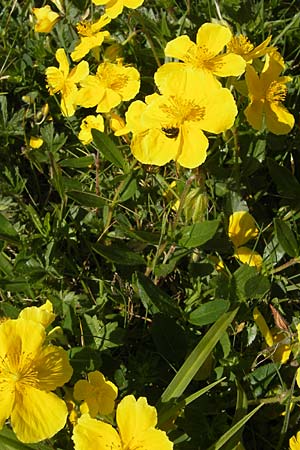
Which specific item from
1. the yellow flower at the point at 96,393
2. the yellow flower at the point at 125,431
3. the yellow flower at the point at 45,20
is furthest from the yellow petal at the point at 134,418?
the yellow flower at the point at 45,20

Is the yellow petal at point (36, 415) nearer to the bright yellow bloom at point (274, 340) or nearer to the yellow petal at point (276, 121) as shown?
the bright yellow bloom at point (274, 340)

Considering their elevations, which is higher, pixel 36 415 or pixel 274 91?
pixel 274 91

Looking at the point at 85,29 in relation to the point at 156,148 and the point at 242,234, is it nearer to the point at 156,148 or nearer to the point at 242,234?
the point at 156,148

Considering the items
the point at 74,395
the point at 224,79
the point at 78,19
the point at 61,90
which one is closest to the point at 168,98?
→ the point at 224,79

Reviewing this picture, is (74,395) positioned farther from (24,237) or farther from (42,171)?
(42,171)

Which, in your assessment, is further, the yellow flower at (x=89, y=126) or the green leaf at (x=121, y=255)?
the yellow flower at (x=89, y=126)

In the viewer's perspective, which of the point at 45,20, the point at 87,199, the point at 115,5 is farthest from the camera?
the point at 45,20

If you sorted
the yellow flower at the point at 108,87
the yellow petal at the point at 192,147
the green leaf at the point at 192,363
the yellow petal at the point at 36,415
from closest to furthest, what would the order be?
the yellow petal at the point at 36,415, the green leaf at the point at 192,363, the yellow petal at the point at 192,147, the yellow flower at the point at 108,87

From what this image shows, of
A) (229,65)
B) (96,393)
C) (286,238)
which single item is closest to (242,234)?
(286,238)
